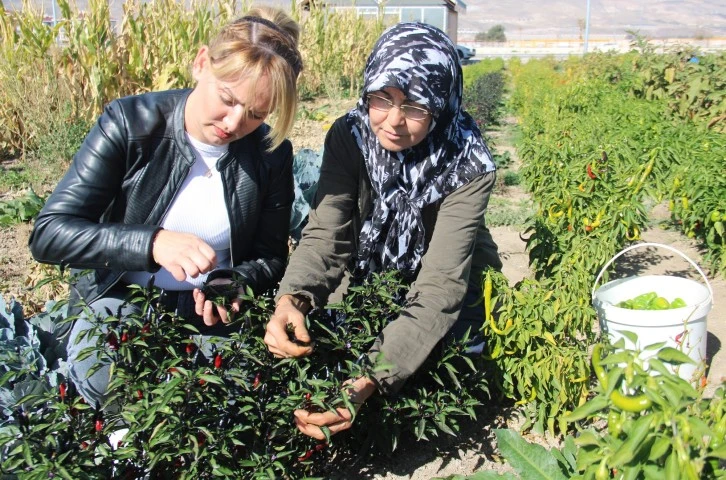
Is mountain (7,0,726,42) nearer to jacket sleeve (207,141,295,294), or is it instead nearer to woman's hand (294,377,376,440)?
jacket sleeve (207,141,295,294)

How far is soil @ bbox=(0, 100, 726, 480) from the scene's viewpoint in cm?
248

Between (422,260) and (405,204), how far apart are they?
0.21m

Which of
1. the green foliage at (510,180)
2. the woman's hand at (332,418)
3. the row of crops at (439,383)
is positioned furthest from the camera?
the green foliage at (510,180)

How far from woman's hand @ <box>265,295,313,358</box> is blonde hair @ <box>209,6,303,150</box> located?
595 millimetres

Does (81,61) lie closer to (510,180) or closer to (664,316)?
(510,180)

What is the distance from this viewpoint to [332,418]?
6.21 feet

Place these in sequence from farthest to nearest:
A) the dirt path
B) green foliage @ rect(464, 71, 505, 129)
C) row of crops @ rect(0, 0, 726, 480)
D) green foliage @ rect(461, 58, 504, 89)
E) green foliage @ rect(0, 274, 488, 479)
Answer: green foliage @ rect(461, 58, 504, 89) → green foliage @ rect(464, 71, 505, 129) → the dirt path → green foliage @ rect(0, 274, 488, 479) → row of crops @ rect(0, 0, 726, 480)

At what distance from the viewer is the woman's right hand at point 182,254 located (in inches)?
75.0

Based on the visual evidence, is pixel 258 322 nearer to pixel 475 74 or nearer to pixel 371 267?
pixel 371 267

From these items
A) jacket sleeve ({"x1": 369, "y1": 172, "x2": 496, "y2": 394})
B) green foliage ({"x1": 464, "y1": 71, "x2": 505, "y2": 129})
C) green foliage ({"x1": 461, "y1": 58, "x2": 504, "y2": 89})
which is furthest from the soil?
green foliage ({"x1": 461, "y1": 58, "x2": 504, "y2": 89})

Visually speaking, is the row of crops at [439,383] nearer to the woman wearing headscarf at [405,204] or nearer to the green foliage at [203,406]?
the green foliage at [203,406]

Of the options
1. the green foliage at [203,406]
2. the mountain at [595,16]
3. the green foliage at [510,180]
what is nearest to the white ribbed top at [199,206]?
the green foliage at [203,406]

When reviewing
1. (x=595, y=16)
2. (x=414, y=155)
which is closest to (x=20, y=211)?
(x=414, y=155)

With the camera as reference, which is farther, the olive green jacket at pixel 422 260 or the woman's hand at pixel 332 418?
the olive green jacket at pixel 422 260
